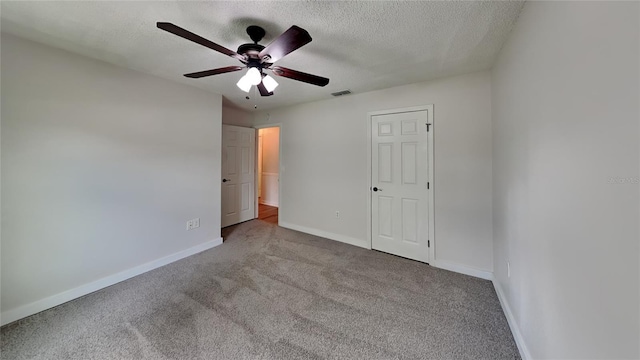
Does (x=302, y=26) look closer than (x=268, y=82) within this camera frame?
Yes

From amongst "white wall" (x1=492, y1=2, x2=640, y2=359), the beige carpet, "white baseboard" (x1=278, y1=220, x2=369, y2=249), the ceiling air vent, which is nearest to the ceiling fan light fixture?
the ceiling air vent

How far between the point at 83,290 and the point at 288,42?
2.99 metres

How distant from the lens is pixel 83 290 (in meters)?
2.22

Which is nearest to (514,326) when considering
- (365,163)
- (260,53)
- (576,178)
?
(576,178)

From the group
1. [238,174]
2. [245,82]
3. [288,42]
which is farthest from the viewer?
[238,174]

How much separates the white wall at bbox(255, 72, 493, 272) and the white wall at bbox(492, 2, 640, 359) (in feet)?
3.03

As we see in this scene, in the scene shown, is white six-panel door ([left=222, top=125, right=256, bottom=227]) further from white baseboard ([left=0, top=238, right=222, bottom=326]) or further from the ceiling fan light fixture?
the ceiling fan light fixture

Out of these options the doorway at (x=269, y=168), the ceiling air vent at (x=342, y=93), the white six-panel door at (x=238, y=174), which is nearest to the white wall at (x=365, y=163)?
the ceiling air vent at (x=342, y=93)

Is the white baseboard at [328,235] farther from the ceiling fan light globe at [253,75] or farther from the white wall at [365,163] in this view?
the ceiling fan light globe at [253,75]

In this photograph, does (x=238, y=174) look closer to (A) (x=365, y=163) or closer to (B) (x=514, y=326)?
(A) (x=365, y=163)

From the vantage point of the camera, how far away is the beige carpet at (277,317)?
1.58 m

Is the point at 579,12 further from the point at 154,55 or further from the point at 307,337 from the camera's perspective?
the point at 154,55

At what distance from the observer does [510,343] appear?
5.32 feet

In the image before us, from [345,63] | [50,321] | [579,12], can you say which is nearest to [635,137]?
[579,12]
